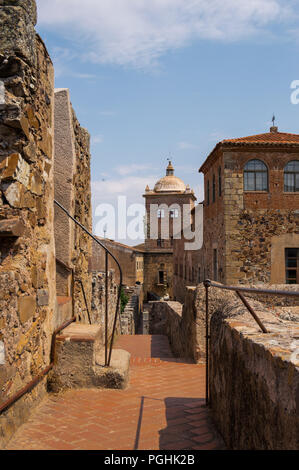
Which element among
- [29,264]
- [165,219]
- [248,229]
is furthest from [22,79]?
[165,219]

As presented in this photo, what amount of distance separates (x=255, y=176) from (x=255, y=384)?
45.6ft

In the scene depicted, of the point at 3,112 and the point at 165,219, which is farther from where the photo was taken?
the point at 165,219

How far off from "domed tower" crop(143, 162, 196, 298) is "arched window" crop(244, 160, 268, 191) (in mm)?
28056

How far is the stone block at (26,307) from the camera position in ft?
9.77

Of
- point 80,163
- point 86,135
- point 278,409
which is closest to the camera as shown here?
point 278,409

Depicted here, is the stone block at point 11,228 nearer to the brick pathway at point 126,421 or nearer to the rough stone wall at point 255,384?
the brick pathway at point 126,421

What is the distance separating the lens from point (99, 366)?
3977 mm

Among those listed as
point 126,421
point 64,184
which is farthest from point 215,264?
point 126,421

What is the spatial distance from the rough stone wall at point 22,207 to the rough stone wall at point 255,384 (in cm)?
140

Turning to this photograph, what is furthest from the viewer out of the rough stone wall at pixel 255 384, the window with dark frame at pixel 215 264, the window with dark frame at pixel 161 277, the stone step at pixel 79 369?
the window with dark frame at pixel 161 277

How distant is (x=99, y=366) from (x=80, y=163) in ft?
9.01

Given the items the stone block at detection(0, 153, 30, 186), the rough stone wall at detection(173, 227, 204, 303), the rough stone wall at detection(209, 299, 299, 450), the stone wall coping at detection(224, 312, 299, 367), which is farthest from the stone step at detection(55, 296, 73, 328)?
the rough stone wall at detection(173, 227, 204, 303)

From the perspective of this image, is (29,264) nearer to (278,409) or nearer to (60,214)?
(60,214)

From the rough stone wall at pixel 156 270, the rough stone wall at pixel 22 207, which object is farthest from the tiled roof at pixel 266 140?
the rough stone wall at pixel 156 270
